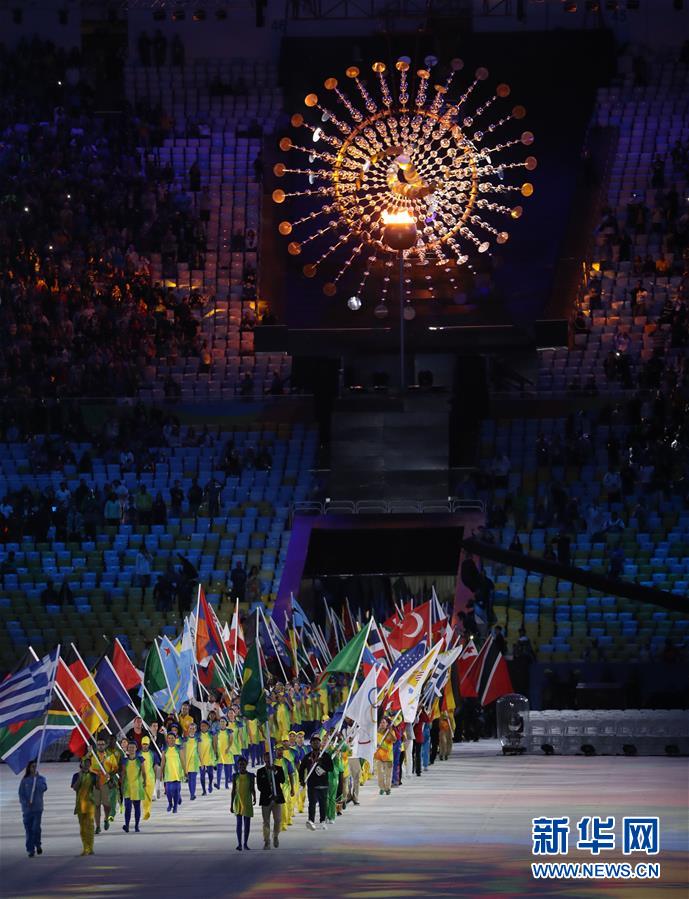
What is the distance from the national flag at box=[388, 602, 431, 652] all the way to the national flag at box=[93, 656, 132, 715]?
303 inches

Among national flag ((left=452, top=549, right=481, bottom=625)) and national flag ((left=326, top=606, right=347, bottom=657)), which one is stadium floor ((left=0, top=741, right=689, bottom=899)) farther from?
national flag ((left=452, top=549, right=481, bottom=625))

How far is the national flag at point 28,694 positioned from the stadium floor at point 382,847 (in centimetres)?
156

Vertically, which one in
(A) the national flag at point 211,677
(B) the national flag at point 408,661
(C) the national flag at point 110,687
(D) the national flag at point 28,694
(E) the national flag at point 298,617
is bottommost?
(E) the national flag at point 298,617

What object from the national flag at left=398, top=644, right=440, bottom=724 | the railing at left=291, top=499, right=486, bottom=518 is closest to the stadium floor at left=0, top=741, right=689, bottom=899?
the national flag at left=398, top=644, right=440, bottom=724

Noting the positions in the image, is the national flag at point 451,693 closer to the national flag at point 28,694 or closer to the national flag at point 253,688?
the national flag at point 253,688

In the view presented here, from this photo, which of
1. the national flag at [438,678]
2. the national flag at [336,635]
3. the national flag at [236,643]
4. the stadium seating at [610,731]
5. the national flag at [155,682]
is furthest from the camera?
the national flag at [336,635]

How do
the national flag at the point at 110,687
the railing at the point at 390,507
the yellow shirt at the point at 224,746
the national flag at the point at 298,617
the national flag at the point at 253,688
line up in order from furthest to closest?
the railing at the point at 390,507, the national flag at the point at 298,617, the yellow shirt at the point at 224,746, the national flag at the point at 110,687, the national flag at the point at 253,688

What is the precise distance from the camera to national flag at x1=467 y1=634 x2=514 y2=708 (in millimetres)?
36875

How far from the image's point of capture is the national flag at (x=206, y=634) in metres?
32.2

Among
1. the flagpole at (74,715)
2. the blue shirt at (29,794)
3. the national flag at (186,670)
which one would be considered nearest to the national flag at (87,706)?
the flagpole at (74,715)

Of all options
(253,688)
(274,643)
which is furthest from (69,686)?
(274,643)

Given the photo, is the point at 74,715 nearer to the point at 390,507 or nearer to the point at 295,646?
the point at 295,646

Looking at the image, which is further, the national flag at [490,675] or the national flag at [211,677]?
the national flag at [490,675]

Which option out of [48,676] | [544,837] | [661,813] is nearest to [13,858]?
[48,676]
